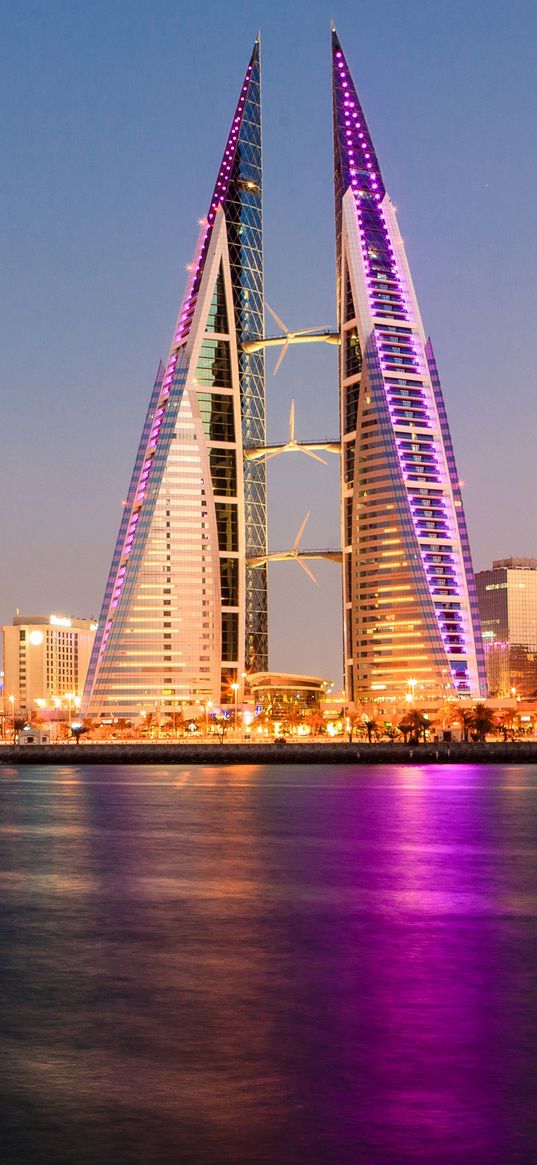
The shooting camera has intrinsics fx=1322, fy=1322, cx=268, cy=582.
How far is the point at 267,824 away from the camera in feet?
232

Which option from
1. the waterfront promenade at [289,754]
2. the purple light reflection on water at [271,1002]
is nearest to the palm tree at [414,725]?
the waterfront promenade at [289,754]

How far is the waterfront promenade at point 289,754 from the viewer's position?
17525 centimetres

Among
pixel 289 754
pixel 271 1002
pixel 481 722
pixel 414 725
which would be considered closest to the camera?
pixel 271 1002

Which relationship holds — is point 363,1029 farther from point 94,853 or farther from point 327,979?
point 94,853

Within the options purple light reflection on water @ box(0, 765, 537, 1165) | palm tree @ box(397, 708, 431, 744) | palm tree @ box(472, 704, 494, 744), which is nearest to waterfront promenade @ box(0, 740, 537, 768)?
palm tree @ box(397, 708, 431, 744)

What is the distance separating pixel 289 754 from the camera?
179 meters

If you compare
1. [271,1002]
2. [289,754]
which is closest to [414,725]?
[289,754]

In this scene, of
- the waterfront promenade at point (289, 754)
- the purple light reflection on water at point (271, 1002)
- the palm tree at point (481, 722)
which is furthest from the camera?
the palm tree at point (481, 722)

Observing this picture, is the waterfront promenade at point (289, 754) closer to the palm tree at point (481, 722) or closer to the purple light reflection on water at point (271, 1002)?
the palm tree at point (481, 722)

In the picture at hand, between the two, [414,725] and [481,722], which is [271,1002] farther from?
[414,725]

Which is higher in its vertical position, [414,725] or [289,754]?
[414,725]

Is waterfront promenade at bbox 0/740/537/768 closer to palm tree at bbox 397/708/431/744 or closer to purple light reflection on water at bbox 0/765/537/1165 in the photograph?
palm tree at bbox 397/708/431/744

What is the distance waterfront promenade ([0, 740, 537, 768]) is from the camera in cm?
17525

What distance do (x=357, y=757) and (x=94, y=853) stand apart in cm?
12521
